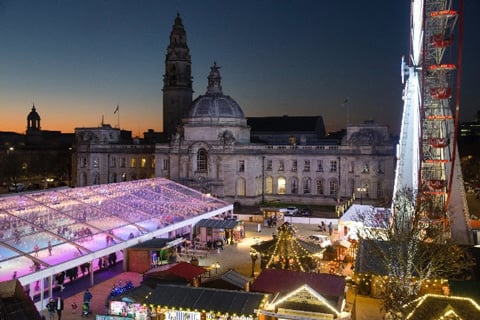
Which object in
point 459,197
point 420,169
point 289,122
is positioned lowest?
point 459,197

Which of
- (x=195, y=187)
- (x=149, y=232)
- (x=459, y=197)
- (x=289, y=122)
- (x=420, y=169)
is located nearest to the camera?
(x=420, y=169)

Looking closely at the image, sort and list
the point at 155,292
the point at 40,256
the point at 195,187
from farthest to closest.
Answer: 1. the point at 195,187
2. the point at 40,256
3. the point at 155,292

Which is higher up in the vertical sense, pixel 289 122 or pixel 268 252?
pixel 289 122

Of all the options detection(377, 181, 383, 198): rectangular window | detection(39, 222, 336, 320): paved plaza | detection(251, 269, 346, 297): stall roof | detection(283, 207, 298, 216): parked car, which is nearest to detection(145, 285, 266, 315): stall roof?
detection(251, 269, 346, 297): stall roof

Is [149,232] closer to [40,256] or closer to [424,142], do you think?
[40,256]

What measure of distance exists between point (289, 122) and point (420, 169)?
5110cm

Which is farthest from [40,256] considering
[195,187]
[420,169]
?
[195,187]

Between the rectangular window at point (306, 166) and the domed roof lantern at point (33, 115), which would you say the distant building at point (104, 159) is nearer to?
the rectangular window at point (306, 166)

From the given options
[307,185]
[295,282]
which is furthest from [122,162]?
[295,282]

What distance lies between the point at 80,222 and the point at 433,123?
80.3 feet

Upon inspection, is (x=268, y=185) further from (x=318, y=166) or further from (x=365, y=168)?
(x=365, y=168)

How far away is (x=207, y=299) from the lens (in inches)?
773

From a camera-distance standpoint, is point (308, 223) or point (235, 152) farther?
point (235, 152)

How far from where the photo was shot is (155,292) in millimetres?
20328
